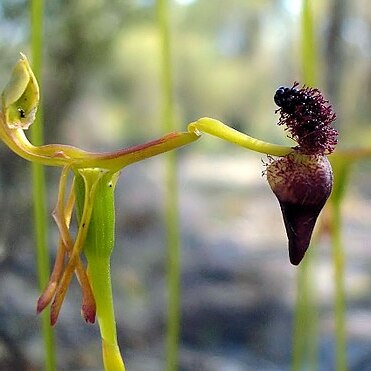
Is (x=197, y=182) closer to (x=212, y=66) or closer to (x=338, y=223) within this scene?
(x=212, y=66)

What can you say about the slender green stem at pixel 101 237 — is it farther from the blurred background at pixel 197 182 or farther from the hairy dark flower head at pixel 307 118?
the blurred background at pixel 197 182

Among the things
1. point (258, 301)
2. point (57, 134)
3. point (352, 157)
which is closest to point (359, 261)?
point (258, 301)

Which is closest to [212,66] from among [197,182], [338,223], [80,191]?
[197,182]

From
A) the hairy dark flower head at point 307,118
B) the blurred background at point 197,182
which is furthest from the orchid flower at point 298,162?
the blurred background at point 197,182

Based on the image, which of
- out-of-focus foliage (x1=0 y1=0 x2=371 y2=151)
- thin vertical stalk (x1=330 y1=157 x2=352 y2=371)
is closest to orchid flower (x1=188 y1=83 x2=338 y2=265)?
thin vertical stalk (x1=330 y1=157 x2=352 y2=371)

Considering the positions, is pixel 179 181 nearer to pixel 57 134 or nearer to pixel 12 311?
pixel 57 134
